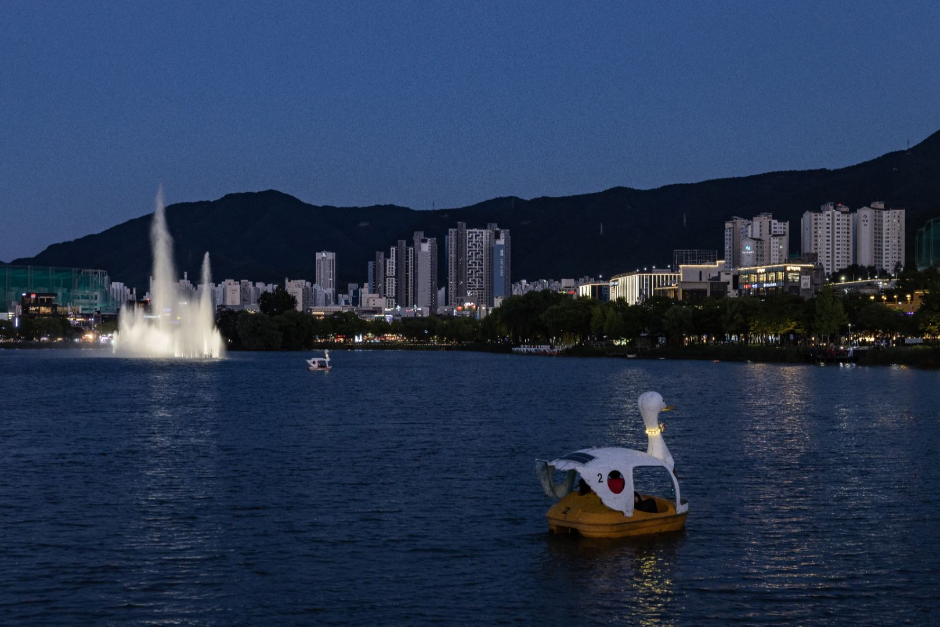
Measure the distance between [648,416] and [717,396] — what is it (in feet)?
173

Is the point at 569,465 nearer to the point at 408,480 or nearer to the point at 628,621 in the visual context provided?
the point at 628,621

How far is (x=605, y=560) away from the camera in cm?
2319

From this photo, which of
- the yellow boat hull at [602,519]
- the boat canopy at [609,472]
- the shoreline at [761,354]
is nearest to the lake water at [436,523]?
the yellow boat hull at [602,519]

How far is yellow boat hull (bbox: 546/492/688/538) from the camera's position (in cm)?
2448

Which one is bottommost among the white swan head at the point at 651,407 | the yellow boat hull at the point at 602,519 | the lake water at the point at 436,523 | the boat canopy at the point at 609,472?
the lake water at the point at 436,523

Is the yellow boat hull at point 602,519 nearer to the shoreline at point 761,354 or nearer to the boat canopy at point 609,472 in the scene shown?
the boat canopy at point 609,472

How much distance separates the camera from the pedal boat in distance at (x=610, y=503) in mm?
24266

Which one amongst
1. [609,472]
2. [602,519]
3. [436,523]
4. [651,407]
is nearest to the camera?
[609,472]

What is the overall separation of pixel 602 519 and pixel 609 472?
3.90 feet

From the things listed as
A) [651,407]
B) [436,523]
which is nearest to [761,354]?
[651,407]

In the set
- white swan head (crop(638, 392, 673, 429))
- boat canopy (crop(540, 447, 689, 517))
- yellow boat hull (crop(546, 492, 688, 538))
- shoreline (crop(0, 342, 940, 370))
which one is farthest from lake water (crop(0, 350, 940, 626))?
shoreline (crop(0, 342, 940, 370))

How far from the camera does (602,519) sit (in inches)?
963

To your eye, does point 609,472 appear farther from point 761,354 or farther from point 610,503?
point 761,354

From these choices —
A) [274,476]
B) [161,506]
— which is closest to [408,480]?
[274,476]
